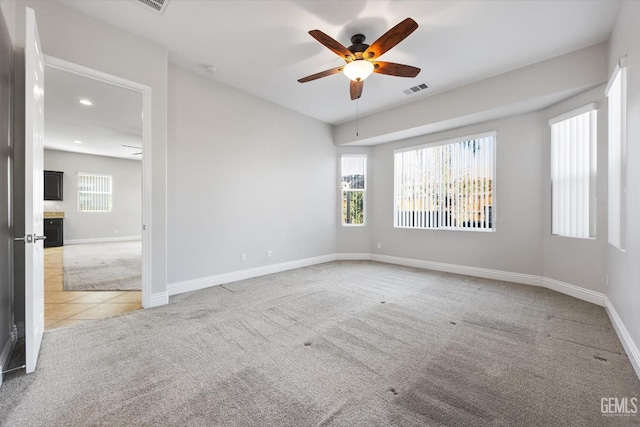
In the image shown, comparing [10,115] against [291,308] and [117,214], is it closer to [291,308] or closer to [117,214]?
[291,308]

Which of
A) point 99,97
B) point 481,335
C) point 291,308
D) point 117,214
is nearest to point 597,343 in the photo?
point 481,335

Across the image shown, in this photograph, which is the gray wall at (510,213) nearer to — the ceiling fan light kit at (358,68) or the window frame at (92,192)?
the ceiling fan light kit at (358,68)

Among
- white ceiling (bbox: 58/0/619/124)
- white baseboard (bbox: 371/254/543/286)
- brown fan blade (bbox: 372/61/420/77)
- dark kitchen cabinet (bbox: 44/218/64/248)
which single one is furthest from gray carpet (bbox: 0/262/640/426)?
dark kitchen cabinet (bbox: 44/218/64/248)

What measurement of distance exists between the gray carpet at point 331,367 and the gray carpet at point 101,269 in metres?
1.60

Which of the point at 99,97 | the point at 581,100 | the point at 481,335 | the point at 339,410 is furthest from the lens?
the point at 99,97

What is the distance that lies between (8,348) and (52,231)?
26.8 ft

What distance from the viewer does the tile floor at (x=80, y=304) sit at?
284 centimetres

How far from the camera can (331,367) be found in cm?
196

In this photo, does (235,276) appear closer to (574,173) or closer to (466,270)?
(466,270)

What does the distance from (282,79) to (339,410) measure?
13.0 feet

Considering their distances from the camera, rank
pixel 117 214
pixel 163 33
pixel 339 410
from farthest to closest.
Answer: pixel 117 214, pixel 163 33, pixel 339 410

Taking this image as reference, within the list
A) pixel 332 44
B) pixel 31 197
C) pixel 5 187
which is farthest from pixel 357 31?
pixel 5 187

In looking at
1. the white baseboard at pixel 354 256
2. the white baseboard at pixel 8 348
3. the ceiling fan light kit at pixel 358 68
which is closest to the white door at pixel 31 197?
the white baseboard at pixel 8 348

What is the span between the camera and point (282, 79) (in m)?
3.95
